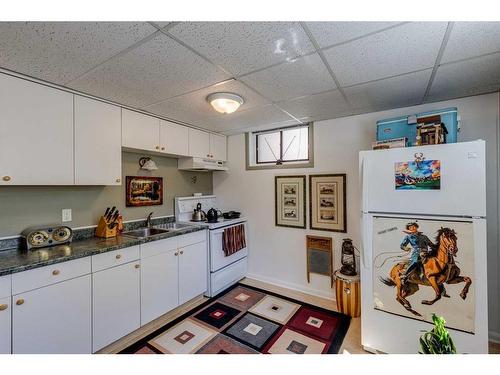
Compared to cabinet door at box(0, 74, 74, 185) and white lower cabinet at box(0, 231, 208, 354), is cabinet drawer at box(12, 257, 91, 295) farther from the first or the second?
cabinet door at box(0, 74, 74, 185)

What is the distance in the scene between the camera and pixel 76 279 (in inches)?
67.3

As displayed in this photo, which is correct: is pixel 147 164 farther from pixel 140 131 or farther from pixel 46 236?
pixel 46 236

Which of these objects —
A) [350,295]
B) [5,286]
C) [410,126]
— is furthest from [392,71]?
[5,286]

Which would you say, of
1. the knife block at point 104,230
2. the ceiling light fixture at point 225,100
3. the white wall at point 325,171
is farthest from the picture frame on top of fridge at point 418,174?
the knife block at point 104,230

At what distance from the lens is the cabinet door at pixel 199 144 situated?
304 cm

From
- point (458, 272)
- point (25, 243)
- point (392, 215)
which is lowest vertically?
point (458, 272)

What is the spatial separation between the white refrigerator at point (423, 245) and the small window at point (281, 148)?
49.2 inches

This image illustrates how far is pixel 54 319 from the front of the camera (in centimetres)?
161

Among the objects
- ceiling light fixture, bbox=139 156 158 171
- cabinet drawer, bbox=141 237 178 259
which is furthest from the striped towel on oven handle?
ceiling light fixture, bbox=139 156 158 171

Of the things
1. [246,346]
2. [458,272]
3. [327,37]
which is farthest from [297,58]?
[246,346]

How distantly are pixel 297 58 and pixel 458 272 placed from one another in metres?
1.82

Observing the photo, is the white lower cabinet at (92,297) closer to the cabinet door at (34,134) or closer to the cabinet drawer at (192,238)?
the cabinet drawer at (192,238)

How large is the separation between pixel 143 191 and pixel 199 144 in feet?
3.10

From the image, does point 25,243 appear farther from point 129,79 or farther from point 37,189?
point 129,79
